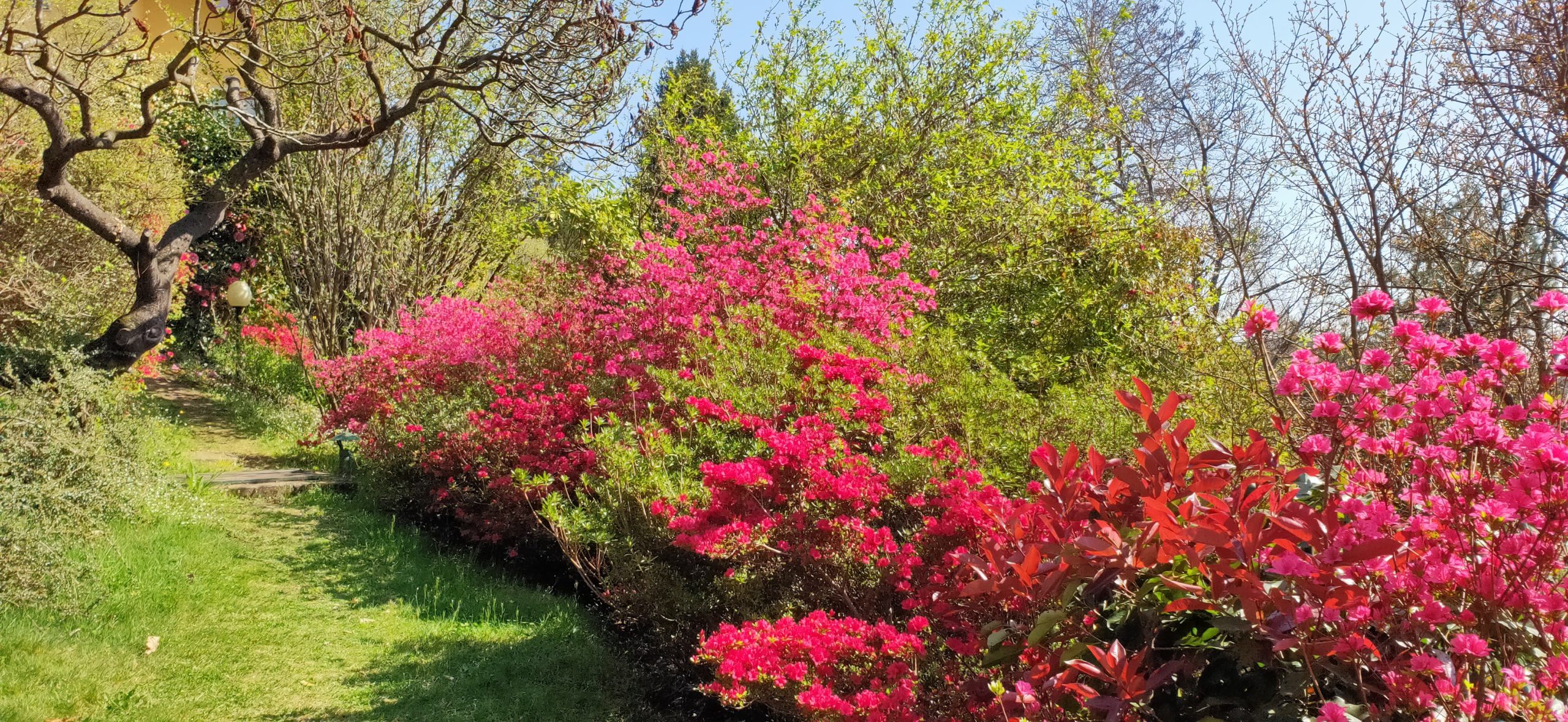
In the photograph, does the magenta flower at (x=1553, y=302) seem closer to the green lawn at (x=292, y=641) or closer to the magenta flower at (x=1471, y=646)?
the magenta flower at (x=1471, y=646)

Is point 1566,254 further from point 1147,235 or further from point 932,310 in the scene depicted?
point 932,310

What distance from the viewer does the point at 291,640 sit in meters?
4.42

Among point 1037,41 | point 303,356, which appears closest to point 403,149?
point 303,356

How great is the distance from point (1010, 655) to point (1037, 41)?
31.6 feet

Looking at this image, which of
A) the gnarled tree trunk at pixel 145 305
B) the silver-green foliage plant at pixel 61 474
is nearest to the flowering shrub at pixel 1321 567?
the silver-green foliage plant at pixel 61 474

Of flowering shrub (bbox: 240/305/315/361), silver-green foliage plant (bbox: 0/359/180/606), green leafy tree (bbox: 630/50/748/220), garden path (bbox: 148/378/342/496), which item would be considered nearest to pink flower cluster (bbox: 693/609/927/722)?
silver-green foliage plant (bbox: 0/359/180/606)

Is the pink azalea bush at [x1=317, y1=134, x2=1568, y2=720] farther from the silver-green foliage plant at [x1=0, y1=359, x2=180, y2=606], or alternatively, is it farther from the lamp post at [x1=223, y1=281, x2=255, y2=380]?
the lamp post at [x1=223, y1=281, x2=255, y2=380]

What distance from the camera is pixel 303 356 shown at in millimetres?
10734

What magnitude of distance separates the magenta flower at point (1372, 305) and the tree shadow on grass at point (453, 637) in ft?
10.6

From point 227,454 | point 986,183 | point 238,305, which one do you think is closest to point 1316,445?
point 986,183

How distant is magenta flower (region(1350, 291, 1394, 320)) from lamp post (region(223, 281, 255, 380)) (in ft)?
44.2

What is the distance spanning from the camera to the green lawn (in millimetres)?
3615

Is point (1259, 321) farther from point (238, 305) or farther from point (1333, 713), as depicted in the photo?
point (238, 305)

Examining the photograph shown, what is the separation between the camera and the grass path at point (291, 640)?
3615mm
